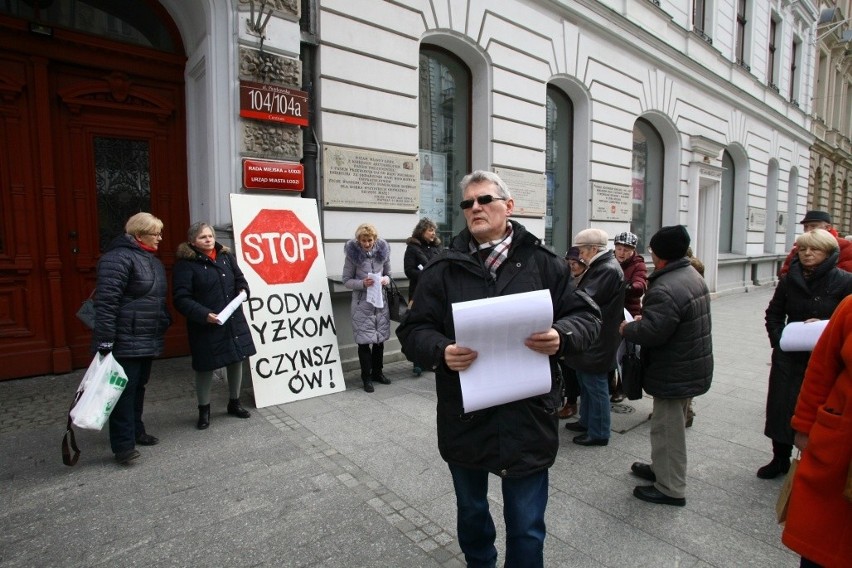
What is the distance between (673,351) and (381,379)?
136 inches

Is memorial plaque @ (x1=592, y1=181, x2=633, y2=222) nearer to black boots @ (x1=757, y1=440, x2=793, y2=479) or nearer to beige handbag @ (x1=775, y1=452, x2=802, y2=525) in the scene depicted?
black boots @ (x1=757, y1=440, x2=793, y2=479)

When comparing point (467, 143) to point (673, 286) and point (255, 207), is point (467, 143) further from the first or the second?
point (673, 286)

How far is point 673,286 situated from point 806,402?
119cm

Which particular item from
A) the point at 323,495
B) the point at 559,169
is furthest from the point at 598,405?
the point at 559,169

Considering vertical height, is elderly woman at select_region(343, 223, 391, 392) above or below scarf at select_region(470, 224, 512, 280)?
below

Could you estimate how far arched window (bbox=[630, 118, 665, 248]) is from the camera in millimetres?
12305

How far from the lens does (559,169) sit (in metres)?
10.5

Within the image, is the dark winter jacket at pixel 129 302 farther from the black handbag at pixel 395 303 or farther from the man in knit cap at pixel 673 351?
the man in knit cap at pixel 673 351

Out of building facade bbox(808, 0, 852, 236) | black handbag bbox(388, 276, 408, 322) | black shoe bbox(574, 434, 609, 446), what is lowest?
black shoe bbox(574, 434, 609, 446)

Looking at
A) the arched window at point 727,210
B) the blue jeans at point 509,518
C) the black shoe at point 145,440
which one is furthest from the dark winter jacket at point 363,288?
the arched window at point 727,210

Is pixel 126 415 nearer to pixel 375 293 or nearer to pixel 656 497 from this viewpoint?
pixel 375 293

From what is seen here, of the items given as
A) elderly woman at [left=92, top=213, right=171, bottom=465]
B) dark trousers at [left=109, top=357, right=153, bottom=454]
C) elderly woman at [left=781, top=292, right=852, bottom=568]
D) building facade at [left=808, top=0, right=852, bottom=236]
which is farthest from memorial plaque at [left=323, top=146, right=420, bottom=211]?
building facade at [left=808, top=0, right=852, bottom=236]

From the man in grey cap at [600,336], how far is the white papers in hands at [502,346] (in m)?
2.07

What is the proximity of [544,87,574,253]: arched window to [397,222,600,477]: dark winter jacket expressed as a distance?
26.6 feet
